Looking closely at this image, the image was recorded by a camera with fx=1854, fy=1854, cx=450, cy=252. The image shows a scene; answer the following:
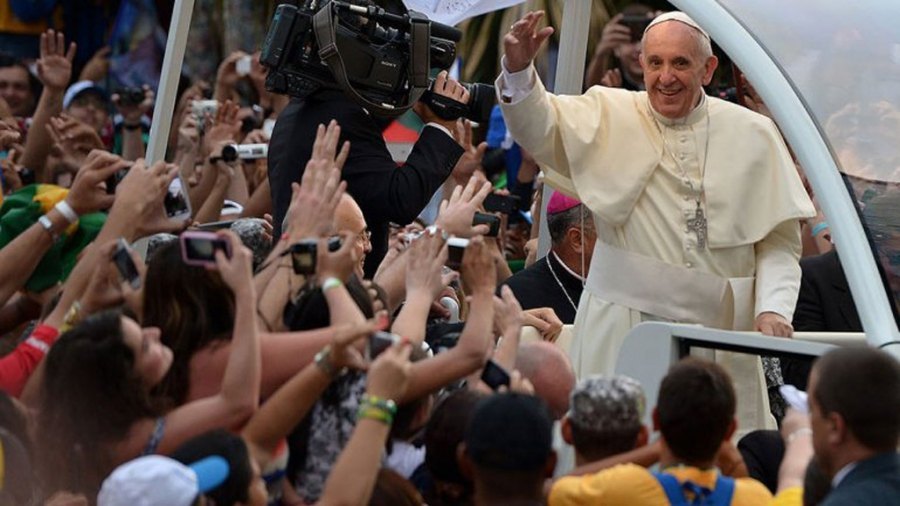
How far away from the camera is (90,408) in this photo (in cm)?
430

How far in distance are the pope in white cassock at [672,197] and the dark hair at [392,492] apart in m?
1.87

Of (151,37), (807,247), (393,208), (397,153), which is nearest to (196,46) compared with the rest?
(151,37)

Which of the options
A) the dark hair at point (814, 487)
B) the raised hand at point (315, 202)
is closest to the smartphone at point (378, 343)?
the raised hand at point (315, 202)

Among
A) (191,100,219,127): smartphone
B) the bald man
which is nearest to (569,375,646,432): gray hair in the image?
the bald man

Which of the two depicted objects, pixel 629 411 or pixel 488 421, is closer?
pixel 488 421

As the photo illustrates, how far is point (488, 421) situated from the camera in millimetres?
4051

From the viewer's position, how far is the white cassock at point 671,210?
6.18 m

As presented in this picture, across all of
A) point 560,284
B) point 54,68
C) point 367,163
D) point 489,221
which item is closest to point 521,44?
point 489,221

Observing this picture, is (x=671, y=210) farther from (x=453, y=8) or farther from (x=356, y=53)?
(x=453, y=8)

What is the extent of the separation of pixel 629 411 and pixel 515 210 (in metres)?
5.14

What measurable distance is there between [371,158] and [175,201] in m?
0.99

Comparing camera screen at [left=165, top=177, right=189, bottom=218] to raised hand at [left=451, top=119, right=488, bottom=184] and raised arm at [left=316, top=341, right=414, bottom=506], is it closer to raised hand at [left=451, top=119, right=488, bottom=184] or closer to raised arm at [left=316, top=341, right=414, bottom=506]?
raised arm at [left=316, top=341, right=414, bottom=506]

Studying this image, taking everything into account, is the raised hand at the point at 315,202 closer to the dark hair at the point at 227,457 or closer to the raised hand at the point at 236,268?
the raised hand at the point at 236,268

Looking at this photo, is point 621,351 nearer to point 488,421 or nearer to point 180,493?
point 488,421
